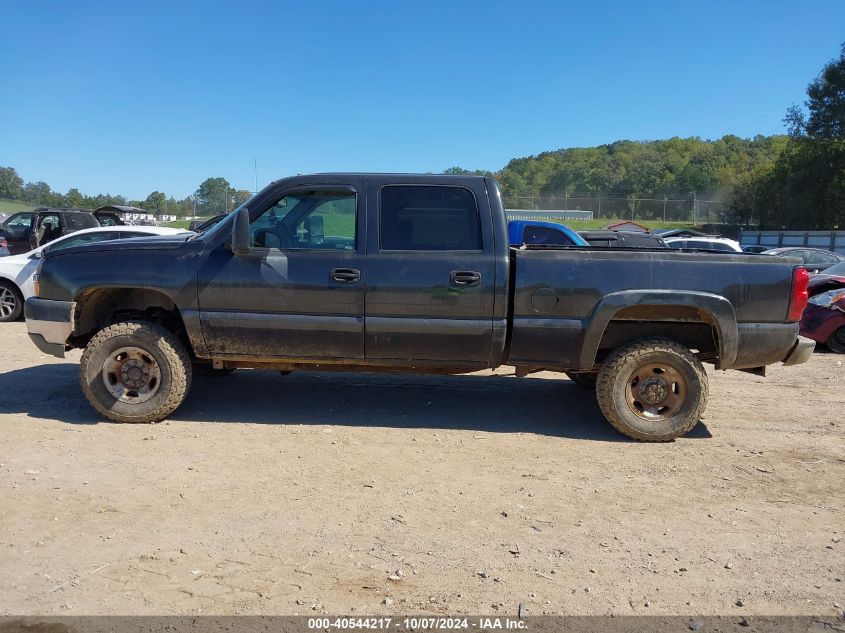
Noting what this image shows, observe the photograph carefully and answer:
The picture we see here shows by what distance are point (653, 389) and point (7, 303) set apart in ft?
32.6

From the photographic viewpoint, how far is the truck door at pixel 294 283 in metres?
5.09

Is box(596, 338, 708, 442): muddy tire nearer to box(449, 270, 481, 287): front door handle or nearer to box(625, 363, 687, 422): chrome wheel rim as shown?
box(625, 363, 687, 422): chrome wheel rim

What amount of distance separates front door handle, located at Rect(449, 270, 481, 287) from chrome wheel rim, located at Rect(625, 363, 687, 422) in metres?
1.46

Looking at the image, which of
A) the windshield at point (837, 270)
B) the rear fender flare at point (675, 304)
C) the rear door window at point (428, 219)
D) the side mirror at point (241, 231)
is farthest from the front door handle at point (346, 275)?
the windshield at point (837, 270)

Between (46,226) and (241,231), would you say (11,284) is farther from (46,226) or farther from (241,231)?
(241,231)

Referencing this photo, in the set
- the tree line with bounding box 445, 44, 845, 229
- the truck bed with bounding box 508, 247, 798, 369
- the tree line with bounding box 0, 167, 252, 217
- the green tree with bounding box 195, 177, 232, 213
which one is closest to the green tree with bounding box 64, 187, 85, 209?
the tree line with bounding box 0, 167, 252, 217

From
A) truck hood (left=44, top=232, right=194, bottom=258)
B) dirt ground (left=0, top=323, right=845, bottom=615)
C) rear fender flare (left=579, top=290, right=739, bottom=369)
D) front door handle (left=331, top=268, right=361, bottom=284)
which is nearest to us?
dirt ground (left=0, top=323, right=845, bottom=615)

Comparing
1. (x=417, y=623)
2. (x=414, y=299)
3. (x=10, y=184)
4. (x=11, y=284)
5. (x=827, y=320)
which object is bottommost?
(x=417, y=623)

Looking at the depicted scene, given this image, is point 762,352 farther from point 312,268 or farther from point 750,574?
point 312,268

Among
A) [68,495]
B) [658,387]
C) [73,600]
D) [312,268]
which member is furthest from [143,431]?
[658,387]

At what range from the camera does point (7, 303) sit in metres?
10.3

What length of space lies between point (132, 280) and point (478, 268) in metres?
2.77

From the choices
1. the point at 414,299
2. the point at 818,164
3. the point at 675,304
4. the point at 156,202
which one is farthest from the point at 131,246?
the point at 156,202

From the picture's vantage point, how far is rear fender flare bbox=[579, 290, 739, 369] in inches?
195
